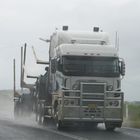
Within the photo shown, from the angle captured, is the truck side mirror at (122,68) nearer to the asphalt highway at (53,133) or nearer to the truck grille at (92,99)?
the truck grille at (92,99)

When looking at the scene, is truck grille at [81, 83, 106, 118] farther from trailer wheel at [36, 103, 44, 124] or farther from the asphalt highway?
trailer wheel at [36, 103, 44, 124]

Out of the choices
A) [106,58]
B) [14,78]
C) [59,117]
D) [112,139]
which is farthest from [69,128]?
[14,78]

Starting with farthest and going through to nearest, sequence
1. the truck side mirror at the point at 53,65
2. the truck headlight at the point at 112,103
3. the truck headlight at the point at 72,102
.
A: the truck side mirror at the point at 53,65
the truck headlight at the point at 112,103
the truck headlight at the point at 72,102

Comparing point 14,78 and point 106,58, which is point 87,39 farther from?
point 14,78

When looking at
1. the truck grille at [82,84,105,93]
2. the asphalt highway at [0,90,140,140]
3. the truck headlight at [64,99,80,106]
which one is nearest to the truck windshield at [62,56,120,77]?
the truck grille at [82,84,105,93]

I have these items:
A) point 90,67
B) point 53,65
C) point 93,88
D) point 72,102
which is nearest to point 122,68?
point 90,67

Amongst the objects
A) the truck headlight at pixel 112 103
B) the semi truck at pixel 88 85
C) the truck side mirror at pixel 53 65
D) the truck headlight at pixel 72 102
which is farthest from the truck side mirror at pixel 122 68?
the truck side mirror at pixel 53 65

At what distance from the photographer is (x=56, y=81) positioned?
83.1 feet

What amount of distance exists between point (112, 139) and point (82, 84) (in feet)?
14.8

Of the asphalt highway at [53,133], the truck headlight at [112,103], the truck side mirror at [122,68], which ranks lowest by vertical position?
the asphalt highway at [53,133]

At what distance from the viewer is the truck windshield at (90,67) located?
2420cm

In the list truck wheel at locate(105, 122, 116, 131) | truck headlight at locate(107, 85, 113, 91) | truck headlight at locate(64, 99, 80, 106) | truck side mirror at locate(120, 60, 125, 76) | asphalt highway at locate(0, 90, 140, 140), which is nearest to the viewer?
asphalt highway at locate(0, 90, 140, 140)

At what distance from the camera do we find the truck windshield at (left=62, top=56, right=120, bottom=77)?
24203 millimetres

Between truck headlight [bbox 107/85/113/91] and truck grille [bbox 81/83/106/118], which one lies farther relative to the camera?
truck headlight [bbox 107/85/113/91]
